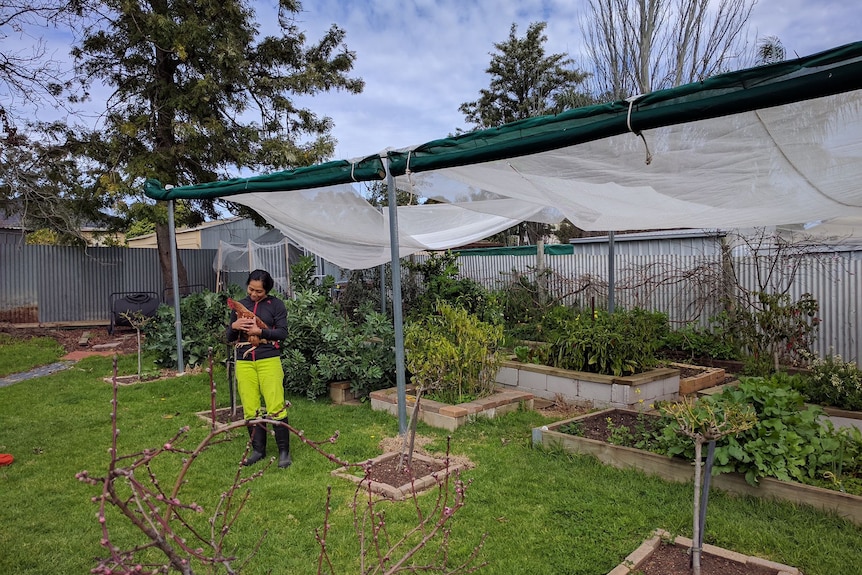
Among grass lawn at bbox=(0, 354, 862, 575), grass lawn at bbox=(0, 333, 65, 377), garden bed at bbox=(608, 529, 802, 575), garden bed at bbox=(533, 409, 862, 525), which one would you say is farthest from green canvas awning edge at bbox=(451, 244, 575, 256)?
garden bed at bbox=(608, 529, 802, 575)

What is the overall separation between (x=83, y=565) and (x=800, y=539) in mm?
3816

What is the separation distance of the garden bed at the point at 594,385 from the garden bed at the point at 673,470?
0.63 meters

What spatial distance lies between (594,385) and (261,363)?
10.9 ft

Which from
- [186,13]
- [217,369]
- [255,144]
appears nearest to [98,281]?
[255,144]

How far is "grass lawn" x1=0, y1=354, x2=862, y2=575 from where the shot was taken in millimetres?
3088

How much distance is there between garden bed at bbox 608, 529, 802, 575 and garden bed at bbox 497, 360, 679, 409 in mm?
2608

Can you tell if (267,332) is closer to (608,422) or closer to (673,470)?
(608,422)

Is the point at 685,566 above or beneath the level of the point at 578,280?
beneath

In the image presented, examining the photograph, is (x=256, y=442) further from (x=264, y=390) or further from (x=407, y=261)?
(x=407, y=261)

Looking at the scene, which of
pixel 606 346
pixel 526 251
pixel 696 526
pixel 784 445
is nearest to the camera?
pixel 696 526

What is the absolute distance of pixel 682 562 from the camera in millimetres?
2850

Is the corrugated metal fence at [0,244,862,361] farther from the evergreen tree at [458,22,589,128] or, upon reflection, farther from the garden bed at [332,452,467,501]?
the evergreen tree at [458,22,589,128]

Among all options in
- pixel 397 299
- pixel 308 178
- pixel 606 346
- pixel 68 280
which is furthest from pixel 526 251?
pixel 68 280

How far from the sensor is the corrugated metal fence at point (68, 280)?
1297 centimetres
